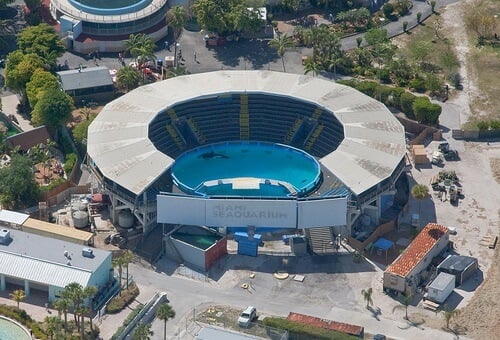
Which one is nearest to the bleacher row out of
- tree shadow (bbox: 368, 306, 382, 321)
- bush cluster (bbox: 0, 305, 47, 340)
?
tree shadow (bbox: 368, 306, 382, 321)

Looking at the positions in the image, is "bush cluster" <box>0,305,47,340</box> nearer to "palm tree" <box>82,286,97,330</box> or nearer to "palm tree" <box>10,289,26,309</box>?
"palm tree" <box>10,289,26,309</box>

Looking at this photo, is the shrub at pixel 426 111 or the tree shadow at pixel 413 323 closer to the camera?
the tree shadow at pixel 413 323

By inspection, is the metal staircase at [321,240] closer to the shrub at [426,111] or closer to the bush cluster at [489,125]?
the shrub at [426,111]

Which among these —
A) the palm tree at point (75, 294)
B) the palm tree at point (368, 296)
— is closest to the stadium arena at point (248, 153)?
the palm tree at point (368, 296)

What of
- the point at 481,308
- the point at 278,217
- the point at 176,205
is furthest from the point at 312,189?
the point at 481,308

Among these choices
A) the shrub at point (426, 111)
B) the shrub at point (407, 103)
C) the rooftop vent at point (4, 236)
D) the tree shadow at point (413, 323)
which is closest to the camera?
the tree shadow at point (413, 323)

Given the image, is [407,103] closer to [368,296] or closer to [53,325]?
[368,296]

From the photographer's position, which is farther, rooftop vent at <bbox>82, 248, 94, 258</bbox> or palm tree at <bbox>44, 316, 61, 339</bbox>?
rooftop vent at <bbox>82, 248, 94, 258</bbox>
